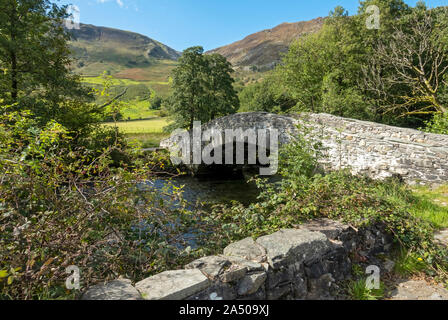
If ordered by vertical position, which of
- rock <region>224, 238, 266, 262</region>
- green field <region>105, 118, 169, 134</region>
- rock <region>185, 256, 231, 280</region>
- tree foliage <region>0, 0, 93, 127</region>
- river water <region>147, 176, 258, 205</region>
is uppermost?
tree foliage <region>0, 0, 93, 127</region>

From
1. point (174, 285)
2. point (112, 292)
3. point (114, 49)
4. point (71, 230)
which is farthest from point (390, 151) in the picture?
point (114, 49)

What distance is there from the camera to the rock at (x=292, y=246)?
2275 millimetres

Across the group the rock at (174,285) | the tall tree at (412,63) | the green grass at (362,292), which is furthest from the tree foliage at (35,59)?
the tall tree at (412,63)

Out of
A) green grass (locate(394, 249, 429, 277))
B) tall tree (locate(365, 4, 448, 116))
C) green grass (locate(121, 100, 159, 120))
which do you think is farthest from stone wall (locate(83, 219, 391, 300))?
tall tree (locate(365, 4, 448, 116))

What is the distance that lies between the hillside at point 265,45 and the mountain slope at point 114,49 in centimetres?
5215

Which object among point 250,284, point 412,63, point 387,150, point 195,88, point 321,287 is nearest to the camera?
point 250,284

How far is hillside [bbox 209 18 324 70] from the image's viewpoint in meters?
124

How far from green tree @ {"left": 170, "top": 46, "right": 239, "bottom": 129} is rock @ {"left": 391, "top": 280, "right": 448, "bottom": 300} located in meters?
15.8

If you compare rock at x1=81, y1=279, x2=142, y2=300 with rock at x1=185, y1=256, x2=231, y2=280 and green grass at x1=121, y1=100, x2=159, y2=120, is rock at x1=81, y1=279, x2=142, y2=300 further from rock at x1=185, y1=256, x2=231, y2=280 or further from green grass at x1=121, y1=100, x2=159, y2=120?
green grass at x1=121, y1=100, x2=159, y2=120

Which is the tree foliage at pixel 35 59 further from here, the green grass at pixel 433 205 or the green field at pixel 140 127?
the green grass at pixel 433 205

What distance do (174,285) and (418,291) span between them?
2.91 meters

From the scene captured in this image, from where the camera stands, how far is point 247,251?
2.39 metres

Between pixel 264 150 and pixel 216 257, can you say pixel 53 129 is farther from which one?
pixel 264 150

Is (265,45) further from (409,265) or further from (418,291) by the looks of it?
(418,291)
